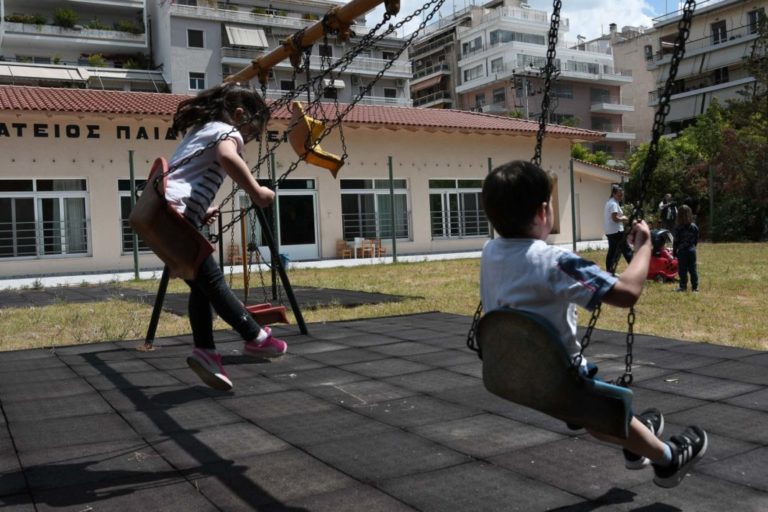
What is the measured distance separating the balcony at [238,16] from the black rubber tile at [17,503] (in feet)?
128

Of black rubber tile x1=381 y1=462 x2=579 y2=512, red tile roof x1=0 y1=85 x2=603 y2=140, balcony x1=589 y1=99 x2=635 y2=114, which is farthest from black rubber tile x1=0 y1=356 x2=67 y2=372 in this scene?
balcony x1=589 y1=99 x2=635 y2=114

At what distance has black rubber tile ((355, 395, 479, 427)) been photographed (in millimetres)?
3389

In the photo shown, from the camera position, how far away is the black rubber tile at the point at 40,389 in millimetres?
4020

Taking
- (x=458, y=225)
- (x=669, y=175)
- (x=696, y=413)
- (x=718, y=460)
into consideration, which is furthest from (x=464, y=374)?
(x=669, y=175)

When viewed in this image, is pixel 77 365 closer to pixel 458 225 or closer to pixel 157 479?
pixel 157 479

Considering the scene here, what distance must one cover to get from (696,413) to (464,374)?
142cm

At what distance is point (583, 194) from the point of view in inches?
1018

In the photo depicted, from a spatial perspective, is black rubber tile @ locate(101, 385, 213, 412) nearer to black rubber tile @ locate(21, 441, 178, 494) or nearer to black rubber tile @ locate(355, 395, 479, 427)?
black rubber tile @ locate(21, 441, 178, 494)

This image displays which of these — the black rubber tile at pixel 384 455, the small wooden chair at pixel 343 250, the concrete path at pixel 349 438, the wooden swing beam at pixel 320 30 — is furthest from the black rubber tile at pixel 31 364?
the small wooden chair at pixel 343 250

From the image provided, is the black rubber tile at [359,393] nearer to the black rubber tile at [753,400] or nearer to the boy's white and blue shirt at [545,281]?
the black rubber tile at [753,400]

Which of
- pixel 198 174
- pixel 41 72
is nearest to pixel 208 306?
pixel 198 174

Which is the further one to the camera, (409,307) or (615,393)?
(409,307)

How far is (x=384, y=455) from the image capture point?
9.39 feet

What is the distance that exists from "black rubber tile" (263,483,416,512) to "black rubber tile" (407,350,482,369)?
7.27 ft
